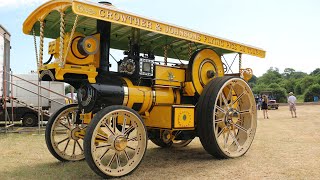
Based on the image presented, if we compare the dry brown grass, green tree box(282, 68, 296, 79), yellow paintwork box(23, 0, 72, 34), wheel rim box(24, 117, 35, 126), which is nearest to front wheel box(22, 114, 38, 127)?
wheel rim box(24, 117, 35, 126)

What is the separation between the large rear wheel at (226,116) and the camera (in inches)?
246

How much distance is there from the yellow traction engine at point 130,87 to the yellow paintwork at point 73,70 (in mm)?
14

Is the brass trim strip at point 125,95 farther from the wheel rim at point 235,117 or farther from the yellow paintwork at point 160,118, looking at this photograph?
the wheel rim at point 235,117

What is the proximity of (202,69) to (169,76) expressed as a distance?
0.80 meters

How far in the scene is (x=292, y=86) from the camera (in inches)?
2931

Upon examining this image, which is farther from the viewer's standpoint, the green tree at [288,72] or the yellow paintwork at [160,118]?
the green tree at [288,72]

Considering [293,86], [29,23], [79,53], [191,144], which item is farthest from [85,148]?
[293,86]

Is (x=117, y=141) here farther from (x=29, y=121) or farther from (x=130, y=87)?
(x=29, y=121)

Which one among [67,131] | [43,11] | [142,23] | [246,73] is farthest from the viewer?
[246,73]

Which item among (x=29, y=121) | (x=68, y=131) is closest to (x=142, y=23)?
(x=68, y=131)

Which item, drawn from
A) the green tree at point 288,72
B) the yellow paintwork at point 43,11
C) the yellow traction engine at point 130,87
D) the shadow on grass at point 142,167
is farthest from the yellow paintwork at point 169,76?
the green tree at point 288,72

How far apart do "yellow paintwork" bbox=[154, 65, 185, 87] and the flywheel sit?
0.50ft

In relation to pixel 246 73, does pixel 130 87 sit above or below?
below

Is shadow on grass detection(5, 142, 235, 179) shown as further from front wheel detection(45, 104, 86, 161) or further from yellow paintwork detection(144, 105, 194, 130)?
yellow paintwork detection(144, 105, 194, 130)
